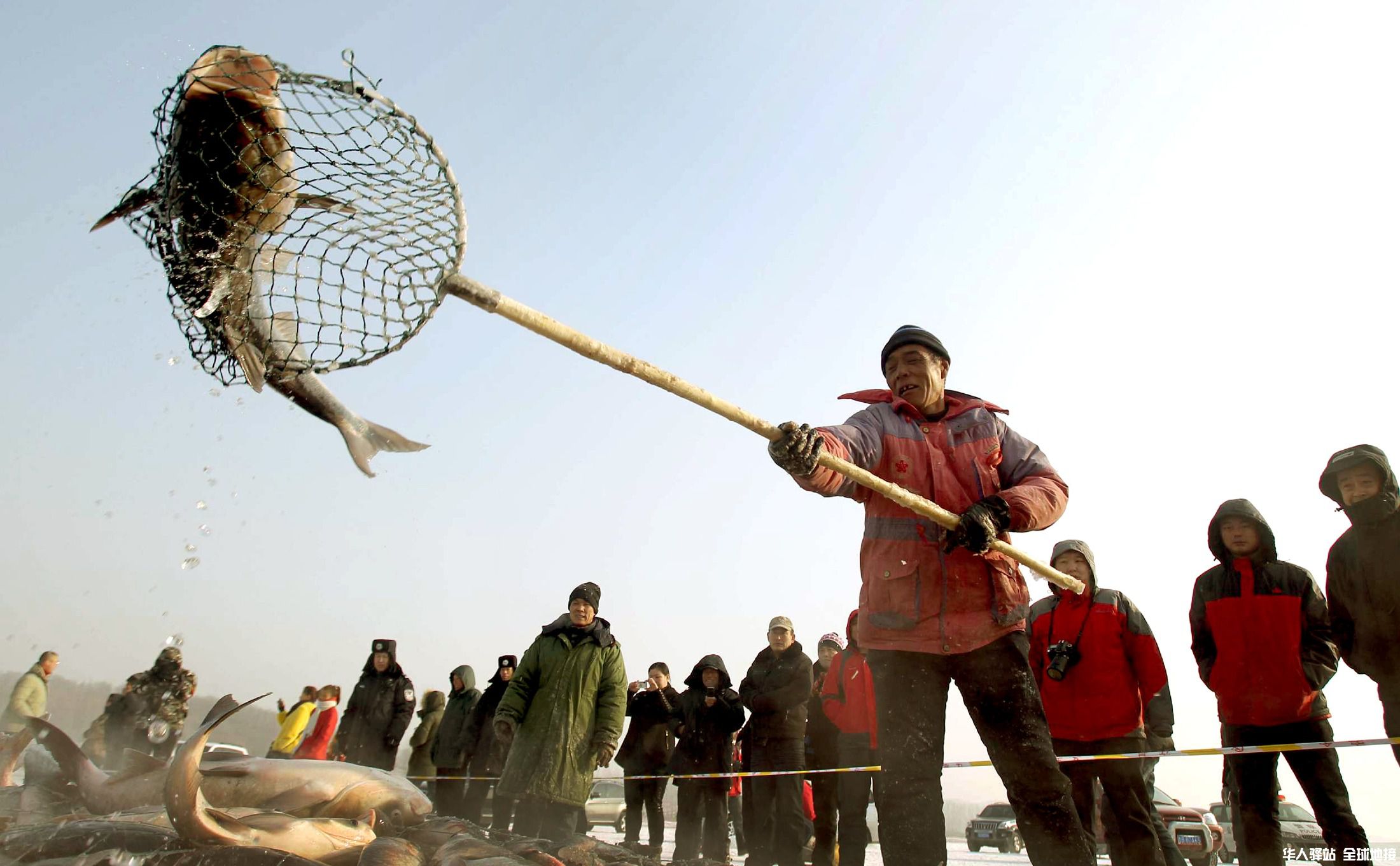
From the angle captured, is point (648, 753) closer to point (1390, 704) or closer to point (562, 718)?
point (562, 718)

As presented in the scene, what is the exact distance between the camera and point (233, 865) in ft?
9.87

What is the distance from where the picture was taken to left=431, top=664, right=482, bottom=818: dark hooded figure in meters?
8.95

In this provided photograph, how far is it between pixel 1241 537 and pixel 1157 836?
1.74 meters

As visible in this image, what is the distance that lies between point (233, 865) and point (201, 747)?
428 millimetres

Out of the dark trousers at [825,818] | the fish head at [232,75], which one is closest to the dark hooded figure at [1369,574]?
the dark trousers at [825,818]

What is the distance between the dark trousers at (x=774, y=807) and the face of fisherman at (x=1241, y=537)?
3801 millimetres

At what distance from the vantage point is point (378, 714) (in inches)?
369

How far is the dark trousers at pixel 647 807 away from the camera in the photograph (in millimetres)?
9305

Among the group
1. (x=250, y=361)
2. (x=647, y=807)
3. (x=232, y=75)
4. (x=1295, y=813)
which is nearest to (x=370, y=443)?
(x=250, y=361)

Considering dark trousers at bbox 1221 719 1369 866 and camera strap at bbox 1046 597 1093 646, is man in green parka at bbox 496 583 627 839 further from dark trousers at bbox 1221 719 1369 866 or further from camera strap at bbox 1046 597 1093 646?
dark trousers at bbox 1221 719 1369 866

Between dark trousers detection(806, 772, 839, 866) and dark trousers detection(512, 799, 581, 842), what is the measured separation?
212cm

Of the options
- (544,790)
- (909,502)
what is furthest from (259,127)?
(544,790)

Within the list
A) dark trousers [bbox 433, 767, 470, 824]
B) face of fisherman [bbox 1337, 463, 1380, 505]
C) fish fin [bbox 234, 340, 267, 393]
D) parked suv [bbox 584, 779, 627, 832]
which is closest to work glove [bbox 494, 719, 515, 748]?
dark trousers [bbox 433, 767, 470, 824]

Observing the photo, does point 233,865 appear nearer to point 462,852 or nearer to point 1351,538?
point 462,852
